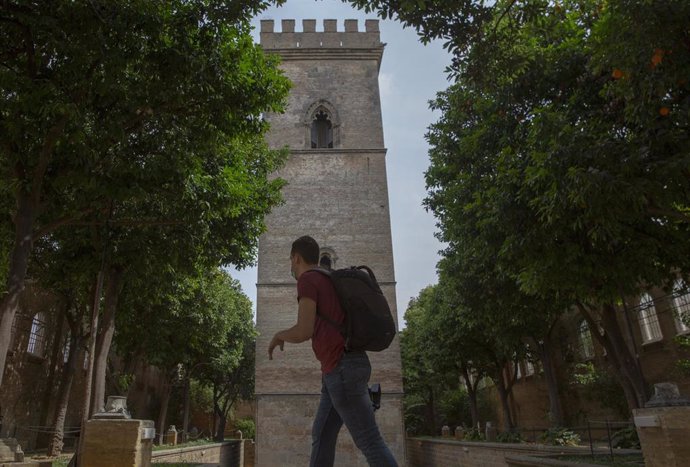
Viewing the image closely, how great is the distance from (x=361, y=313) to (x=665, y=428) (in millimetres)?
6173

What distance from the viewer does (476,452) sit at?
736 inches

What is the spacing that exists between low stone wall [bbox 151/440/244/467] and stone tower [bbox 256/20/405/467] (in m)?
2.87

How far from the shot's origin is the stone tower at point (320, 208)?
20.9 m

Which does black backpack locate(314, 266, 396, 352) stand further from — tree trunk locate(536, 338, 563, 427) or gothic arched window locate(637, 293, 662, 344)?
gothic arched window locate(637, 293, 662, 344)

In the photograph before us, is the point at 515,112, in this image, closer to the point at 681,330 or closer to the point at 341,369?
the point at 341,369

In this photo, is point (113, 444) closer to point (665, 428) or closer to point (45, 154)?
point (45, 154)

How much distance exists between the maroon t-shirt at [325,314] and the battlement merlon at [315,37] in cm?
2567

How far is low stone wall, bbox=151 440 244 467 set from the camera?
17828 mm

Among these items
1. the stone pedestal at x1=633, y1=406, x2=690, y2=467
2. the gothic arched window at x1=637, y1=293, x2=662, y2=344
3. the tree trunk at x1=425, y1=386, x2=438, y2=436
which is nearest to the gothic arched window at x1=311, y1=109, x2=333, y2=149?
the gothic arched window at x1=637, y1=293, x2=662, y2=344

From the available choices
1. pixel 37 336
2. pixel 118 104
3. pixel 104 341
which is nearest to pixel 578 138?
pixel 118 104

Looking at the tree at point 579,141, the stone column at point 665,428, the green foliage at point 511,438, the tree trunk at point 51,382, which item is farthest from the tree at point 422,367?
the stone column at point 665,428

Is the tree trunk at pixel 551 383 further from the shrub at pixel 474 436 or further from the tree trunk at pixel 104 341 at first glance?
the tree trunk at pixel 104 341

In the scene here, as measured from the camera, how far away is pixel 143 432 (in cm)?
799

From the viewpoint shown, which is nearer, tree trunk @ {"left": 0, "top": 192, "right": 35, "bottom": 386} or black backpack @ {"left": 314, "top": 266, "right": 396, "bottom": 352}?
black backpack @ {"left": 314, "top": 266, "right": 396, "bottom": 352}
